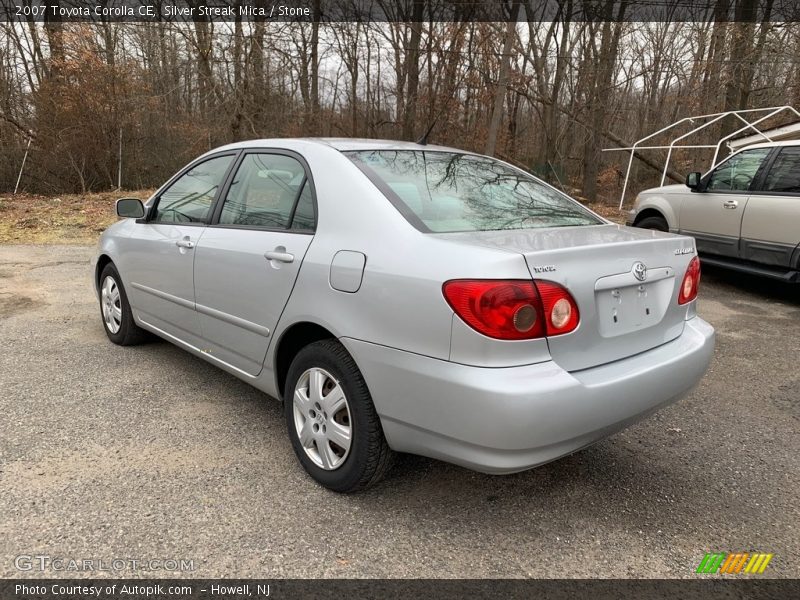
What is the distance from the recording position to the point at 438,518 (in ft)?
7.98

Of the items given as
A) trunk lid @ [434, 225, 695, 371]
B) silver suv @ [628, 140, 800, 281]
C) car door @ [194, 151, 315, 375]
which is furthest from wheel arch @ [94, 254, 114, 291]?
silver suv @ [628, 140, 800, 281]

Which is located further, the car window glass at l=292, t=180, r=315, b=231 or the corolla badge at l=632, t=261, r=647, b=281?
the car window glass at l=292, t=180, r=315, b=231

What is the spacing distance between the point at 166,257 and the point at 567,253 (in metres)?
2.61

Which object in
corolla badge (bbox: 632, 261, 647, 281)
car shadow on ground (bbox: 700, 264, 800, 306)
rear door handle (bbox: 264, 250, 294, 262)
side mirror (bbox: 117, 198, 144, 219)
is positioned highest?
side mirror (bbox: 117, 198, 144, 219)

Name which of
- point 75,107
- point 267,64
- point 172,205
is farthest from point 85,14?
point 172,205

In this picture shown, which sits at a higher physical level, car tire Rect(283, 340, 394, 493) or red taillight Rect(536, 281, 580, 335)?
red taillight Rect(536, 281, 580, 335)

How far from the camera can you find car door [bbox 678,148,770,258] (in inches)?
266

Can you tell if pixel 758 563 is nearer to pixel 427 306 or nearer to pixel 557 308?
pixel 557 308

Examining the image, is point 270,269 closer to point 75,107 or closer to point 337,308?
point 337,308

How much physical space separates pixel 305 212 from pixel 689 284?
1.86m

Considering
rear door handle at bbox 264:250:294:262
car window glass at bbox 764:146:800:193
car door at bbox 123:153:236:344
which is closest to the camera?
rear door handle at bbox 264:250:294:262

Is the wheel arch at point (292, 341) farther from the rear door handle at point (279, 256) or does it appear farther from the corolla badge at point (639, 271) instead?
the corolla badge at point (639, 271)

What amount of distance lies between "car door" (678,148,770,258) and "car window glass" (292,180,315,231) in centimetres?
594

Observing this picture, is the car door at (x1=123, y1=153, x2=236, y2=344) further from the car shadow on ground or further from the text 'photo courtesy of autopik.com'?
the car shadow on ground
